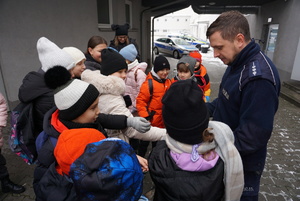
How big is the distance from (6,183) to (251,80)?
308 cm

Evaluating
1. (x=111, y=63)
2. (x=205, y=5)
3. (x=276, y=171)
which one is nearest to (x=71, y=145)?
(x=111, y=63)

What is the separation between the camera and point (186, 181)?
116 cm

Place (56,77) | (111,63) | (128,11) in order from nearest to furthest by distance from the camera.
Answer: (56,77) < (111,63) < (128,11)

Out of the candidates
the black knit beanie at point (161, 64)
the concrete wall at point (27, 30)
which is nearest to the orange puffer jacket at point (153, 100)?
the black knit beanie at point (161, 64)

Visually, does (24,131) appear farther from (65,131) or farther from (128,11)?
(128,11)

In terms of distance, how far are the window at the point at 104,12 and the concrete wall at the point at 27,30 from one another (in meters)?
1.78

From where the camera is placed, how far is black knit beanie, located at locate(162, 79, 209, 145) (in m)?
1.11

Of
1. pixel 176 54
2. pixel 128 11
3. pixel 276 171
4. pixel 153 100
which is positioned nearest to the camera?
pixel 153 100

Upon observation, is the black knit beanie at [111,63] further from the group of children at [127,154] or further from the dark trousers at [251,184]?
the dark trousers at [251,184]

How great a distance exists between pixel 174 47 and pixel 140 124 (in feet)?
52.8

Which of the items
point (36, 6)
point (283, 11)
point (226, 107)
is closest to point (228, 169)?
A: point (226, 107)

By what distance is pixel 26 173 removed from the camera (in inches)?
116

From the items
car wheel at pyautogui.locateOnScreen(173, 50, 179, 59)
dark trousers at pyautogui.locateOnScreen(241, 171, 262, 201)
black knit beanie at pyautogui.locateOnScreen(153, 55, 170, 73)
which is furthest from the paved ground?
car wheel at pyautogui.locateOnScreen(173, 50, 179, 59)

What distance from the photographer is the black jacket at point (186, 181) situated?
1147 millimetres
